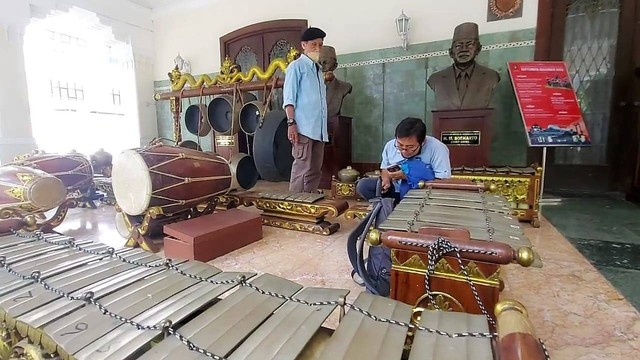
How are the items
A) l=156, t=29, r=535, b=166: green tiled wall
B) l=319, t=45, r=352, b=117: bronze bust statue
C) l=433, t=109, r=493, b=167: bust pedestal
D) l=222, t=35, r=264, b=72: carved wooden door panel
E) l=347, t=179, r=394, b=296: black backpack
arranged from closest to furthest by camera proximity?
l=347, t=179, r=394, b=296: black backpack
l=433, t=109, r=493, b=167: bust pedestal
l=156, t=29, r=535, b=166: green tiled wall
l=319, t=45, r=352, b=117: bronze bust statue
l=222, t=35, r=264, b=72: carved wooden door panel

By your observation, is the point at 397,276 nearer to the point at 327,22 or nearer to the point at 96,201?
the point at 96,201

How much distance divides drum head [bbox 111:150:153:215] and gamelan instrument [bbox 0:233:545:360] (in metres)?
1.01

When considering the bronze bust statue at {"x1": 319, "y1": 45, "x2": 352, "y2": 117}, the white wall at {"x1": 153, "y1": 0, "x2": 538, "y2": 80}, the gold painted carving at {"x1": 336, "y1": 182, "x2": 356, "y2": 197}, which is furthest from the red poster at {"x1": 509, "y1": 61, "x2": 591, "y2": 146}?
the bronze bust statue at {"x1": 319, "y1": 45, "x2": 352, "y2": 117}

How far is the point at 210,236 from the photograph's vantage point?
5.98ft

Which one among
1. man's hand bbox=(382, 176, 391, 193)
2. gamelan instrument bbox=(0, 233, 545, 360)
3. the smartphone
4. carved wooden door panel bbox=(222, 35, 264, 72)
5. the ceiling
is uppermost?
the ceiling

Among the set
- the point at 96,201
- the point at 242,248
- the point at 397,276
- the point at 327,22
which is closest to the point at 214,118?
the point at 96,201

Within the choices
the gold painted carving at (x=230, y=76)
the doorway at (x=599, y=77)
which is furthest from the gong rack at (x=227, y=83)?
the doorway at (x=599, y=77)

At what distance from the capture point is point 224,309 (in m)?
0.75

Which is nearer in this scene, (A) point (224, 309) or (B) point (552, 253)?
(A) point (224, 309)

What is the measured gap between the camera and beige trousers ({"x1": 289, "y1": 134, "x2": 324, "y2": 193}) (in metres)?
2.66

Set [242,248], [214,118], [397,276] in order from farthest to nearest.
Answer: [214,118] < [242,248] < [397,276]

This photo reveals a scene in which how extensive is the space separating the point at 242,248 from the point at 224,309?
129 centimetres

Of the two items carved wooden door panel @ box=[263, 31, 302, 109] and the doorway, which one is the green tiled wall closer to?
the doorway

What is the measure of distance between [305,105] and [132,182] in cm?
128
